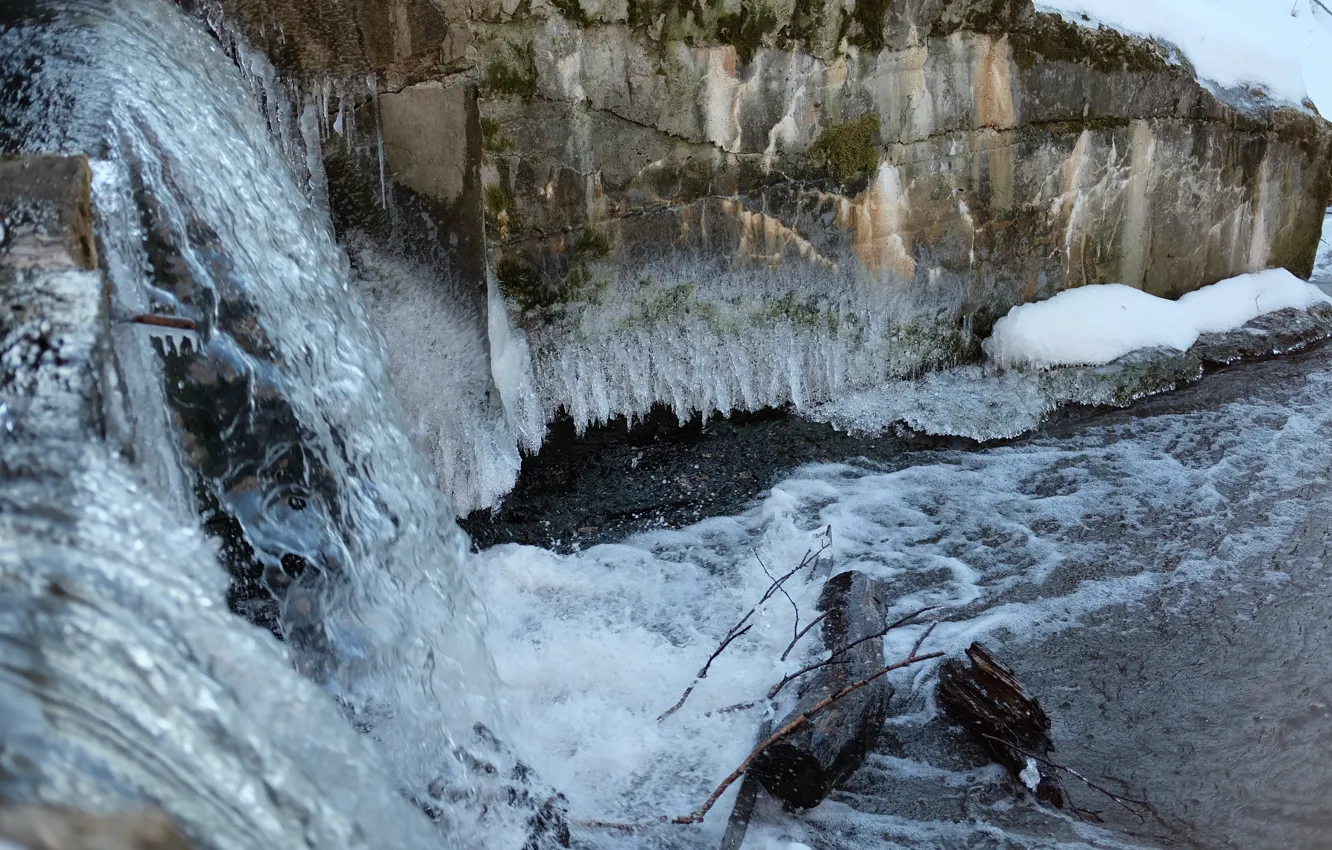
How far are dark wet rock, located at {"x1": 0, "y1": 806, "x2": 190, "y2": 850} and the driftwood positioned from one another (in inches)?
82.4

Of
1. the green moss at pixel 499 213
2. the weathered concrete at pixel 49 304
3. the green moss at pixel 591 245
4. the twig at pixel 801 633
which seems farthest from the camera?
the green moss at pixel 591 245

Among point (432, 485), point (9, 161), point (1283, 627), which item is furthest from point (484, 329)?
point (1283, 627)

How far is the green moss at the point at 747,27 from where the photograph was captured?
13.5 feet

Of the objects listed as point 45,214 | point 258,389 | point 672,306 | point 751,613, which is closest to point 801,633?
point 751,613

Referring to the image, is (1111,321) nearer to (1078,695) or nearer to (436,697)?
(1078,695)

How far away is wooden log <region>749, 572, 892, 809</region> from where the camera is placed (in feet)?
8.06

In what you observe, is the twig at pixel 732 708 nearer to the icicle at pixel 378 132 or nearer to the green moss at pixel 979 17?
the icicle at pixel 378 132

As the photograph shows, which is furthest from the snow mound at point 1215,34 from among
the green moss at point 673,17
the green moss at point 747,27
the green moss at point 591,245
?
the green moss at point 591,245

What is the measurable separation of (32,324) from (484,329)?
2.16m

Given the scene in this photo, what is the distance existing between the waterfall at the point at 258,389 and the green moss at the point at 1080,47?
3.31 meters

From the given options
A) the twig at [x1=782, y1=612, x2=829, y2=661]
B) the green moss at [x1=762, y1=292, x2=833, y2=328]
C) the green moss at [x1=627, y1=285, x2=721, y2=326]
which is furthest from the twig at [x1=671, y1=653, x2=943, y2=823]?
the green moss at [x1=762, y1=292, x2=833, y2=328]

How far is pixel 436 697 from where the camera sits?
8.29 feet

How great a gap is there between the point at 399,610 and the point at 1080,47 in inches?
156

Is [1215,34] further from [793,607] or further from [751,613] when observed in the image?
[751,613]
